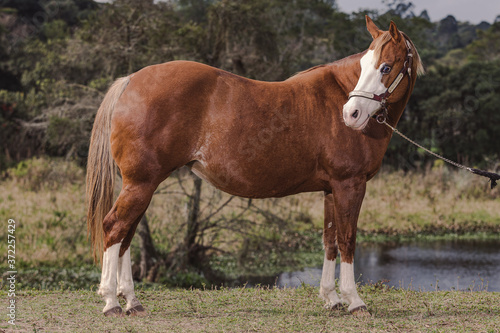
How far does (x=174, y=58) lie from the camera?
9.98 m

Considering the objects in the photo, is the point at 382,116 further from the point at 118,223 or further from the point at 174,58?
the point at 174,58

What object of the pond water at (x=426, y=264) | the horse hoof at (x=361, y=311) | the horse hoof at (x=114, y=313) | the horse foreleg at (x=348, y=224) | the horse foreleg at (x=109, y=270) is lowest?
the pond water at (x=426, y=264)

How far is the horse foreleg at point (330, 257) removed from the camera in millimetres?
4832

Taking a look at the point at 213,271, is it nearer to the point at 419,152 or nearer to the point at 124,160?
the point at 124,160

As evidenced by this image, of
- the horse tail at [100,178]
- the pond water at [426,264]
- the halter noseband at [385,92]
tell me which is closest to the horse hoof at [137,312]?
the horse tail at [100,178]

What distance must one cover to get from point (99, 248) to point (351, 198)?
7.38ft

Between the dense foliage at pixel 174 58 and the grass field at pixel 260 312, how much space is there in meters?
4.97

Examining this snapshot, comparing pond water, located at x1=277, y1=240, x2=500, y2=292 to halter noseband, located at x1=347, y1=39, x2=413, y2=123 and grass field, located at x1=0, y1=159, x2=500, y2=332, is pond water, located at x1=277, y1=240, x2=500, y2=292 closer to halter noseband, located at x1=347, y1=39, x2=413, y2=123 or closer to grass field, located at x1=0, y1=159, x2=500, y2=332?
grass field, located at x1=0, y1=159, x2=500, y2=332

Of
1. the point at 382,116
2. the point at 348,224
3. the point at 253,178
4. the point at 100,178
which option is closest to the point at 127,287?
the point at 100,178

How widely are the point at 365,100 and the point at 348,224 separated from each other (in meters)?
1.07

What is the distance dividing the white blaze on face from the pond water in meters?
5.40

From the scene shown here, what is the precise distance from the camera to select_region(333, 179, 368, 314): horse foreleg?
4.50 metres

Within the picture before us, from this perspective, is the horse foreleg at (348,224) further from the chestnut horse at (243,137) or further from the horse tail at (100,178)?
the horse tail at (100,178)

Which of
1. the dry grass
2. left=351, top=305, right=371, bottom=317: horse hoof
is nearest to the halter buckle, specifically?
left=351, top=305, right=371, bottom=317: horse hoof
